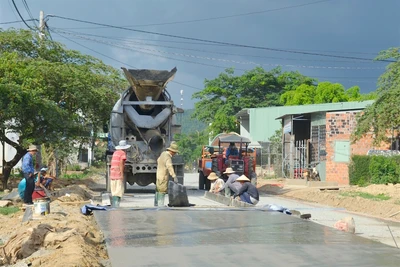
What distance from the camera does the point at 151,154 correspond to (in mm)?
23672

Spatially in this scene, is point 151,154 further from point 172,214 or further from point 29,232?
point 29,232

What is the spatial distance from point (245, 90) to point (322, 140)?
3185cm

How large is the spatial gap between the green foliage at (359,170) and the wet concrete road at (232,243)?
18.9m

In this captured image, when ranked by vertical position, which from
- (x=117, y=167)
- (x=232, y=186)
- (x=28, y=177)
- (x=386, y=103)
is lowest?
(x=232, y=186)

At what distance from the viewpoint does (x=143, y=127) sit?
23578 mm

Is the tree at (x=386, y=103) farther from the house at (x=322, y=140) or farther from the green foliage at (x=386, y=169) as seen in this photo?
the house at (x=322, y=140)

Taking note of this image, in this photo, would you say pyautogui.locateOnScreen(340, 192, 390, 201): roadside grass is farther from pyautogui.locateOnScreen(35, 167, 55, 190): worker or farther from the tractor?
pyautogui.locateOnScreen(35, 167, 55, 190): worker

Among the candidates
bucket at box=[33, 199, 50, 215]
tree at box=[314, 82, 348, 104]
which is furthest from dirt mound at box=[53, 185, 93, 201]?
tree at box=[314, 82, 348, 104]

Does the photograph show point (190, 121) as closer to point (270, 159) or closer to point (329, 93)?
point (329, 93)

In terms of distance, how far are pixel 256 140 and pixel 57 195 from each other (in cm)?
3991

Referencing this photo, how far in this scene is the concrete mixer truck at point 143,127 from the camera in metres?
23.3

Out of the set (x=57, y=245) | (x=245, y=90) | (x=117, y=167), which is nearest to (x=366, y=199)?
(x=117, y=167)

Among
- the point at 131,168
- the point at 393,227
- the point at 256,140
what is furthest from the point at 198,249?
the point at 256,140

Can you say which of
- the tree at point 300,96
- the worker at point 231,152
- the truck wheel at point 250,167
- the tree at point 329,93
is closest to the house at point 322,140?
the tree at point 300,96
